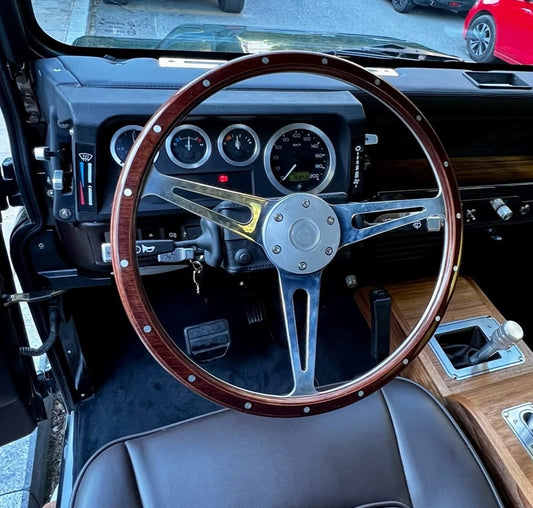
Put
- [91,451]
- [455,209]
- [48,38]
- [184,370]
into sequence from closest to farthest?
1. [184,370]
2. [455,209]
3. [48,38]
4. [91,451]

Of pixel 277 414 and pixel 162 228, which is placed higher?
pixel 162 228

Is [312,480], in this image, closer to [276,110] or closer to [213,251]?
[213,251]

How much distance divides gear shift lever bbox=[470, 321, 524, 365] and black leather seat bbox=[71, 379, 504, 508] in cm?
28

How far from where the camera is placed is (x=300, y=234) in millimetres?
817

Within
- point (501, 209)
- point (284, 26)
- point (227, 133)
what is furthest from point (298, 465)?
point (284, 26)

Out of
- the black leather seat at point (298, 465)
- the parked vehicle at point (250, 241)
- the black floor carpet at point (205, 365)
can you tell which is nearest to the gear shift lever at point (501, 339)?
the parked vehicle at point (250, 241)


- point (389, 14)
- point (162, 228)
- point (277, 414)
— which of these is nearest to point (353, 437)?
point (277, 414)

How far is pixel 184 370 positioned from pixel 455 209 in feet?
1.75

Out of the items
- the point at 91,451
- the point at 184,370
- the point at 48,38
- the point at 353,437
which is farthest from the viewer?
the point at 91,451

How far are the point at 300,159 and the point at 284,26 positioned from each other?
0.47 m

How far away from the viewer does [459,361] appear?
1312 millimetres

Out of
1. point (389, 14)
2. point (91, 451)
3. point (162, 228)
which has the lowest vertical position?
point (91, 451)

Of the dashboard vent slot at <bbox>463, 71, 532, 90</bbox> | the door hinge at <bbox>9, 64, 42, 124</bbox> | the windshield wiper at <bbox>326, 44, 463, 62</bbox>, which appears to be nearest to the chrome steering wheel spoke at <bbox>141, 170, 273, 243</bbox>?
the door hinge at <bbox>9, 64, 42, 124</bbox>

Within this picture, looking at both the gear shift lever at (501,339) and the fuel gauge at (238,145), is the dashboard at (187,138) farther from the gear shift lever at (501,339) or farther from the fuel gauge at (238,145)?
the gear shift lever at (501,339)
